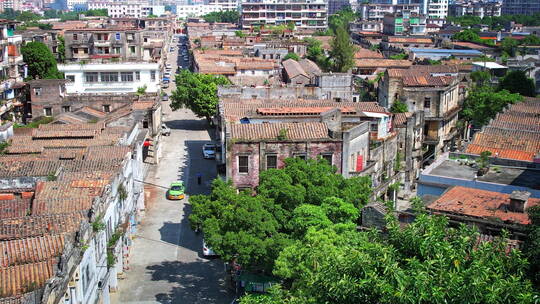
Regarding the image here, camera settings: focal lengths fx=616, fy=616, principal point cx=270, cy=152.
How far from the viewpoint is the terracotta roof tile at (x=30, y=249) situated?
80.3 feet

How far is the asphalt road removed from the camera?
33.0 metres

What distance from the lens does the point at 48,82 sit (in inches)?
2559

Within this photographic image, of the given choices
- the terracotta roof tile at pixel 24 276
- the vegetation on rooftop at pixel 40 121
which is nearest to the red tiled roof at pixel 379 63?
the vegetation on rooftop at pixel 40 121

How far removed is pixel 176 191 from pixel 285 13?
144 meters

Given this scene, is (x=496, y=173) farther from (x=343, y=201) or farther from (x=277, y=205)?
(x=277, y=205)

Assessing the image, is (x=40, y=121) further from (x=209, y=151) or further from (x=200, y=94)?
(x=200, y=94)

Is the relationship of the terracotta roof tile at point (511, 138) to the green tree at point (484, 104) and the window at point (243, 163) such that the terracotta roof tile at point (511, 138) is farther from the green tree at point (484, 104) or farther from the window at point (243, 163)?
the window at point (243, 163)

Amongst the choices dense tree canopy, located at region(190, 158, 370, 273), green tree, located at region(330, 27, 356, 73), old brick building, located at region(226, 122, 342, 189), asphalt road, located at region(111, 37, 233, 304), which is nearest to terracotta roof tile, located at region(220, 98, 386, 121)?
old brick building, located at region(226, 122, 342, 189)

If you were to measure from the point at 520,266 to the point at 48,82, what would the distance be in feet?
189

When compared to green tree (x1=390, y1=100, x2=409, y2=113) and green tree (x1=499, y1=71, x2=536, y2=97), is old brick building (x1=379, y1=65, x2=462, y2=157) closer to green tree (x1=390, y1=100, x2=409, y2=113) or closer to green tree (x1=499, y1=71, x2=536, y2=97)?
green tree (x1=390, y1=100, x2=409, y2=113)

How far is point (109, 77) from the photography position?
232 feet

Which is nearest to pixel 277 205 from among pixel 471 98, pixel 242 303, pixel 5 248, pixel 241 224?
pixel 241 224

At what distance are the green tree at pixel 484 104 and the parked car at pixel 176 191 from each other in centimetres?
2980

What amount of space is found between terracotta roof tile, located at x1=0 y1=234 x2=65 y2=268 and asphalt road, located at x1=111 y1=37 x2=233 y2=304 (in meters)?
8.03
